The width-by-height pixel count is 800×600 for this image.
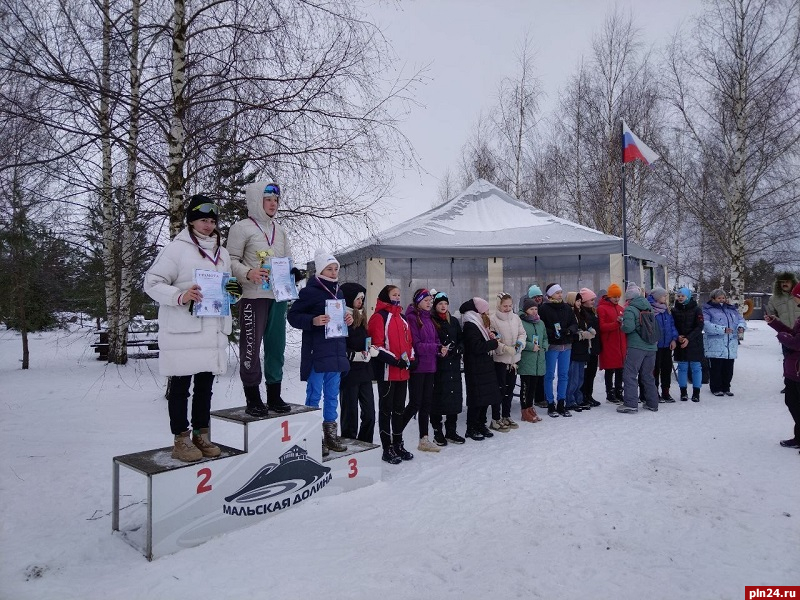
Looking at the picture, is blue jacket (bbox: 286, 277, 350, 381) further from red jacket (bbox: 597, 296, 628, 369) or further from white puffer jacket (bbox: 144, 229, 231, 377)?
red jacket (bbox: 597, 296, 628, 369)

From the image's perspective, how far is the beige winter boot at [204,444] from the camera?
3480mm

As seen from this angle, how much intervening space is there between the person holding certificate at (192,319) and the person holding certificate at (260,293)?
0.30m

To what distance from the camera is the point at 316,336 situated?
4.40 metres

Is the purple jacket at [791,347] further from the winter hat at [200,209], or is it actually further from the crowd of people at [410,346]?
the winter hat at [200,209]

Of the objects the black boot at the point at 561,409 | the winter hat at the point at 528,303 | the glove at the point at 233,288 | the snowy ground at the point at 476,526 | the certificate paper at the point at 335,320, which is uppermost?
the glove at the point at 233,288

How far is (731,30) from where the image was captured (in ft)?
48.0

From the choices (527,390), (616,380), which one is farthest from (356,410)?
(616,380)

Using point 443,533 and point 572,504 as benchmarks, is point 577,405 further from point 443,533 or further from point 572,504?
point 443,533

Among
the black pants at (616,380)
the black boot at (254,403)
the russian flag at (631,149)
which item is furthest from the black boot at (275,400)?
the russian flag at (631,149)

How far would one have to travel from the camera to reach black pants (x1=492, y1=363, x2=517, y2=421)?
6414 millimetres

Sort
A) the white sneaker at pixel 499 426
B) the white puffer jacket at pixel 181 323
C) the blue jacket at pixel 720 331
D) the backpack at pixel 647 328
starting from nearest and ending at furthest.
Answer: the white puffer jacket at pixel 181 323 < the white sneaker at pixel 499 426 < the backpack at pixel 647 328 < the blue jacket at pixel 720 331

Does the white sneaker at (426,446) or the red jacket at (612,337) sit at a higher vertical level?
the red jacket at (612,337)

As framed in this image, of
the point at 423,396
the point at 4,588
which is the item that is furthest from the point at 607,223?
the point at 4,588

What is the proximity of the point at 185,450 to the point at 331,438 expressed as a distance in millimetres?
1331
